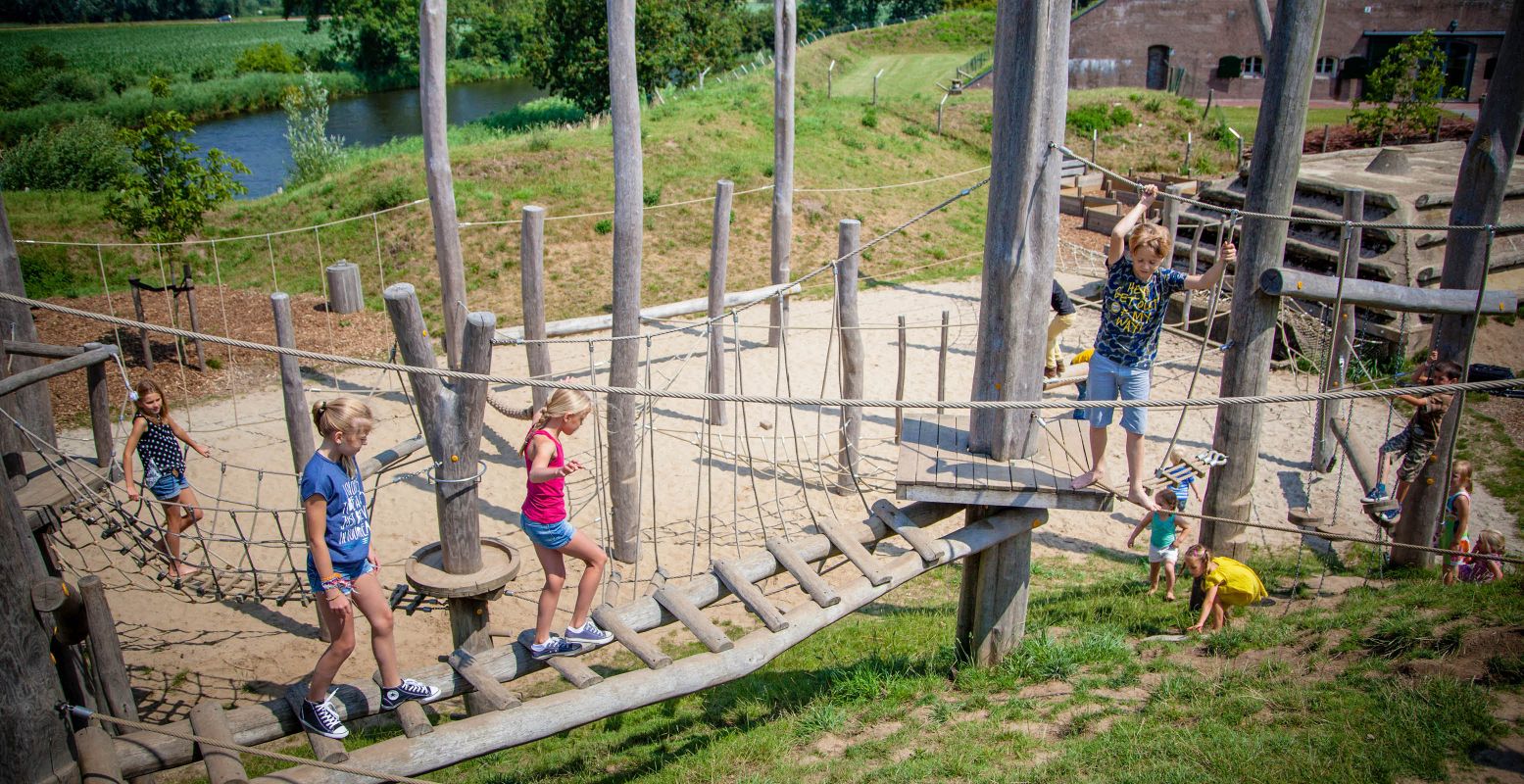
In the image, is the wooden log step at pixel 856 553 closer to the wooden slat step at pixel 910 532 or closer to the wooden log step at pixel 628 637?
the wooden slat step at pixel 910 532

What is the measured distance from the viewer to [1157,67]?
3178cm

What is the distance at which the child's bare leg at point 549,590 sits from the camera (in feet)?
14.4

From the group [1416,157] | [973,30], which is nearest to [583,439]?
[1416,157]

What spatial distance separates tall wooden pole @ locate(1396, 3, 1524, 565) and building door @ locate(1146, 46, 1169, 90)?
26644 mm

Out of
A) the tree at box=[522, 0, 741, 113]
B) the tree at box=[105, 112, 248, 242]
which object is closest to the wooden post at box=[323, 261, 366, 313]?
the tree at box=[105, 112, 248, 242]

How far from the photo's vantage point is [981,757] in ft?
13.9

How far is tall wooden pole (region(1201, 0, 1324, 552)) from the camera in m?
5.86

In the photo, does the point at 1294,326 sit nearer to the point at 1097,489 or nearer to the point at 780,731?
the point at 1097,489

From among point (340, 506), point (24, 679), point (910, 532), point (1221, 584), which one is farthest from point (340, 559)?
point (1221, 584)

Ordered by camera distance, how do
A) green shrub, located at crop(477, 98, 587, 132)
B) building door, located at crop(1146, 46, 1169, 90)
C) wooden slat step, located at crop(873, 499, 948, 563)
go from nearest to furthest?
wooden slat step, located at crop(873, 499, 948, 563), green shrub, located at crop(477, 98, 587, 132), building door, located at crop(1146, 46, 1169, 90)

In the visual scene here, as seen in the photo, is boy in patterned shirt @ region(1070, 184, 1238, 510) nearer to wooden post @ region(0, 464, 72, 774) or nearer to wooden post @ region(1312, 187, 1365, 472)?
wooden post @ region(1312, 187, 1365, 472)

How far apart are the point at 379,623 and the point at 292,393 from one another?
12.8ft

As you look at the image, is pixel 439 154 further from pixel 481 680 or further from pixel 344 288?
pixel 481 680

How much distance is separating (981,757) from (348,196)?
46.3 feet
